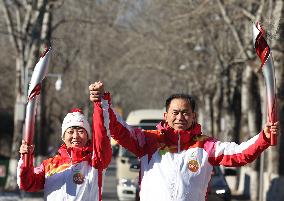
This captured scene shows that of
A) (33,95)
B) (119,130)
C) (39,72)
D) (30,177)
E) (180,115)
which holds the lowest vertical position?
(30,177)

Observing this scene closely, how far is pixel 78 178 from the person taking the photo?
6703 mm

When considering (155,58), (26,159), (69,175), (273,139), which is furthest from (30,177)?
(155,58)

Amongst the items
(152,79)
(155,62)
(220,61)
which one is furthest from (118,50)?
(220,61)

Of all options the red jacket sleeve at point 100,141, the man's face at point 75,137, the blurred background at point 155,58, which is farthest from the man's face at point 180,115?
the blurred background at point 155,58

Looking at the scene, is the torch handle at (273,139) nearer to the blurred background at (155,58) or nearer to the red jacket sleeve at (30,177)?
the blurred background at (155,58)

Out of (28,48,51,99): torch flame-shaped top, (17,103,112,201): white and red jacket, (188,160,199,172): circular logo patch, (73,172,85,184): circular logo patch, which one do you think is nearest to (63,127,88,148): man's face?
(17,103,112,201): white and red jacket

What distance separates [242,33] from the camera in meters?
31.5

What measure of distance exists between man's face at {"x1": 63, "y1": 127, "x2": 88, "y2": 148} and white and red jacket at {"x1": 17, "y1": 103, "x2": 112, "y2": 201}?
0.04m

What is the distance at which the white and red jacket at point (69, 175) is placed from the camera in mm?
6664

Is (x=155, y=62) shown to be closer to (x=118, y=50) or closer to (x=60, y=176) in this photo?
(x=118, y=50)

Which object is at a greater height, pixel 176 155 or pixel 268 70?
pixel 268 70

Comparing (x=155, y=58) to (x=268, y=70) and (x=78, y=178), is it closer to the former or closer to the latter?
(x=78, y=178)

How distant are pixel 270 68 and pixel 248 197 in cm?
1913

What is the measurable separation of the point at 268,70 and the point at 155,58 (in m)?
42.9
